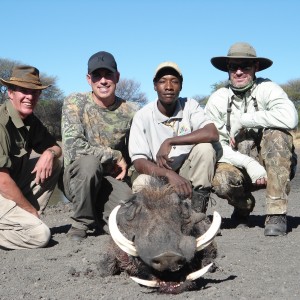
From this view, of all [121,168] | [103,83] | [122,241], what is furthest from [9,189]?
[122,241]

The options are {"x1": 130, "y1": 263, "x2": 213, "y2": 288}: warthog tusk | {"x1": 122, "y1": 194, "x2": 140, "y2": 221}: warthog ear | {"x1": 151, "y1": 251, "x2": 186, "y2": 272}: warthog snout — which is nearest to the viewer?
{"x1": 151, "y1": 251, "x2": 186, "y2": 272}: warthog snout

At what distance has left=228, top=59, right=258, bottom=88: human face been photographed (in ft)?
20.0

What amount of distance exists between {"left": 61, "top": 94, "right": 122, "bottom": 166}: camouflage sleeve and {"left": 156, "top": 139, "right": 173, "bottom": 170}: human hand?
95 centimetres

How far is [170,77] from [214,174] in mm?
1177

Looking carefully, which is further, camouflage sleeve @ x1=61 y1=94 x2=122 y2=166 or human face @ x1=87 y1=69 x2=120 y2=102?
human face @ x1=87 y1=69 x2=120 y2=102

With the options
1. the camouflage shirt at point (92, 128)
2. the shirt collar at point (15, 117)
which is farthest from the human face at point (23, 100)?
the camouflage shirt at point (92, 128)

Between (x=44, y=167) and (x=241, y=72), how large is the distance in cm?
236

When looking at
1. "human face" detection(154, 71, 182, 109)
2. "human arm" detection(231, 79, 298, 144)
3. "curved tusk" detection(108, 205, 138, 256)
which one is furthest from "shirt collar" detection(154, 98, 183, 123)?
"curved tusk" detection(108, 205, 138, 256)

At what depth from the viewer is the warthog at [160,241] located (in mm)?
3461

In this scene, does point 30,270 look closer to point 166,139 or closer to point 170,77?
point 166,139

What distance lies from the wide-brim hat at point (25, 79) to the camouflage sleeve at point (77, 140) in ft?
1.30

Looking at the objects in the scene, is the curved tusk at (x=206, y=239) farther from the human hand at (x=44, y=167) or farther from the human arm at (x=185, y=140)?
the human hand at (x=44, y=167)

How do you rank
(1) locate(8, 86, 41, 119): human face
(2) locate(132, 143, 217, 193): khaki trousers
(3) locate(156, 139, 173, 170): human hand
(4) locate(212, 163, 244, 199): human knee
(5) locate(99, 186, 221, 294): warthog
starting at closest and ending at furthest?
(5) locate(99, 186, 221, 294): warthog < (3) locate(156, 139, 173, 170): human hand < (2) locate(132, 143, 217, 193): khaki trousers < (4) locate(212, 163, 244, 199): human knee < (1) locate(8, 86, 41, 119): human face

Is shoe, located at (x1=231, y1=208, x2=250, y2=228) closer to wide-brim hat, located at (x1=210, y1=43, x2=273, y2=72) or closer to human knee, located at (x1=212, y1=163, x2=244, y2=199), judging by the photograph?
human knee, located at (x1=212, y1=163, x2=244, y2=199)
